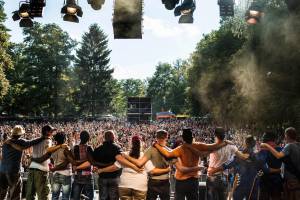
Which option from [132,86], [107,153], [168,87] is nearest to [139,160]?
[107,153]

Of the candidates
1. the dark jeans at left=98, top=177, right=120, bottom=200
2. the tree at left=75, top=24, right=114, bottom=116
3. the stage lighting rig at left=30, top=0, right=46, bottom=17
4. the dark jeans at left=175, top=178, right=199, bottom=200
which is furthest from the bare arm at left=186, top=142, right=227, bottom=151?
the tree at left=75, top=24, right=114, bottom=116

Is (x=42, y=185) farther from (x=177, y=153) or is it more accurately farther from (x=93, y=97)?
(x=93, y=97)

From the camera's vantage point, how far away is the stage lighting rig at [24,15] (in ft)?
32.9

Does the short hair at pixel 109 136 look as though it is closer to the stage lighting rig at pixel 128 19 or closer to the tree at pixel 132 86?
the stage lighting rig at pixel 128 19

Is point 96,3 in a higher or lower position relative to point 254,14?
higher

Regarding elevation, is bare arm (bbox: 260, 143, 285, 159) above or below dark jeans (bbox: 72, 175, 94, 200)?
above

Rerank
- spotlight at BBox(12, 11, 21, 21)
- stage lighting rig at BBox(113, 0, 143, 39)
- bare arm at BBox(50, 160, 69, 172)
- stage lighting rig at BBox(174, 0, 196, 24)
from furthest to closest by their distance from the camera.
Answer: spotlight at BBox(12, 11, 21, 21) < stage lighting rig at BBox(174, 0, 196, 24) < stage lighting rig at BBox(113, 0, 143, 39) < bare arm at BBox(50, 160, 69, 172)

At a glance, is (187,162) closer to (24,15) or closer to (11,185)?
(11,185)

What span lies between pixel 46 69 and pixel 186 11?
5513 centimetres

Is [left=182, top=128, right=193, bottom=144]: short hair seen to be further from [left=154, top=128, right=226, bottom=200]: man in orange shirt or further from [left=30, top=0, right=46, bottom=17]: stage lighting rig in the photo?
[left=30, top=0, right=46, bottom=17]: stage lighting rig

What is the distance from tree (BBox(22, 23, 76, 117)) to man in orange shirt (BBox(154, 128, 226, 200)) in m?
55.6

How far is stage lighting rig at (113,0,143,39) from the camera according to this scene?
8844 millimetres

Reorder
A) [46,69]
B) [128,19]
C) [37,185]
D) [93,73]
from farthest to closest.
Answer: [93,73] < [46,69] < [128,19] < [37,185]

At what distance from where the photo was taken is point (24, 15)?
33.2 feet
